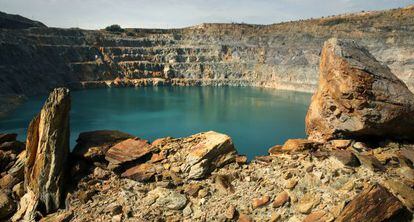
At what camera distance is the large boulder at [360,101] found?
15.3 metres

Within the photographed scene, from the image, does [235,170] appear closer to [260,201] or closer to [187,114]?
[260,201]

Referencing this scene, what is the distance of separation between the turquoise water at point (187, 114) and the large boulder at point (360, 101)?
13682 millimetres

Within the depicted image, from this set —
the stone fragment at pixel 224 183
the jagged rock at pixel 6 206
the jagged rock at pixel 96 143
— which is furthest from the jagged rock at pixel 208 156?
the jagged rock at pixel 6 206

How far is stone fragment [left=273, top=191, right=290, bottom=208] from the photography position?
12.5m

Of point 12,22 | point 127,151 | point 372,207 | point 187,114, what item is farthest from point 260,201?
point 12,22

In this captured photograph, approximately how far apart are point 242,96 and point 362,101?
63.3 meters

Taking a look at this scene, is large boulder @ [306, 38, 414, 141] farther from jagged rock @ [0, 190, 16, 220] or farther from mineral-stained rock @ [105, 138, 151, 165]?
jagged rock @ [0, 190, 16, 220]

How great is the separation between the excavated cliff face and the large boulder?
60.4 meters

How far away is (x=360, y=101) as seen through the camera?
15.6 meters

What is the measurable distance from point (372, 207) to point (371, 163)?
272 centimetres

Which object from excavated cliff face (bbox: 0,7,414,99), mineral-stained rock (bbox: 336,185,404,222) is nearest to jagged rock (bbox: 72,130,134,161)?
mineral-stained rock (bbox: 336,185,404,222)

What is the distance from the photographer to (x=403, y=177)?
512 inches

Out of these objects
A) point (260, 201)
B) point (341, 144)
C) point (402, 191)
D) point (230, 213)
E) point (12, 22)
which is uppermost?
point (12, 22)

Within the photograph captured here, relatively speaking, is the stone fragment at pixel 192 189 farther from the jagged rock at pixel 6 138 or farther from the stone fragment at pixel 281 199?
the jagged rock at pixel 6 138
